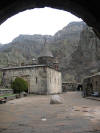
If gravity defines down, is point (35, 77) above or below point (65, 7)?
above

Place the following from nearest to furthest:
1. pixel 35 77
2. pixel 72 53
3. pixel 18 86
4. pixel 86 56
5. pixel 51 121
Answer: pixel 51 121, pixel 18 86, pixel 35 77, pixel 86 56, pixel 72 53

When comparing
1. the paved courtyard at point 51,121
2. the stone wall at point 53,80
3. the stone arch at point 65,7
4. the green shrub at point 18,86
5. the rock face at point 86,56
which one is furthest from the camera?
the rock face at point 86,56

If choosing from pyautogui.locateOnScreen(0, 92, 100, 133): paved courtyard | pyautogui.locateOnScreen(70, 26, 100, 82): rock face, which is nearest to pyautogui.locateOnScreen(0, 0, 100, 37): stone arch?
pyautogui.locateOnScreen(0, 92, 100, 133): paved courtyard

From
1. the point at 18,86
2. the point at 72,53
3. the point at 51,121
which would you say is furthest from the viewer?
the point at 72,53

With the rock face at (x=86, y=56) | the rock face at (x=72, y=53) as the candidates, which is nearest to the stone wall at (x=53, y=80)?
the rock face at (x=72, y=53)

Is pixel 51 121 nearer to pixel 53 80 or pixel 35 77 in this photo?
pixel 35 77

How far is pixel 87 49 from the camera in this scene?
88.9m

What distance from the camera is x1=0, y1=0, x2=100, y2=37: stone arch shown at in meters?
4.11

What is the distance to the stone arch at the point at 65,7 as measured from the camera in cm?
411

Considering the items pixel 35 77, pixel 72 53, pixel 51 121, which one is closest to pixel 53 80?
pixel 35 77

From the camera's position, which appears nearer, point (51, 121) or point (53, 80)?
point (51, 121)

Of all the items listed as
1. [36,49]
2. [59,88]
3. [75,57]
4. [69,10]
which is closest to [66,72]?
[75,57]

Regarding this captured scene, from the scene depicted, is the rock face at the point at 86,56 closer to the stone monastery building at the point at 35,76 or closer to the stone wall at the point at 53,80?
the stone wall at the point at 53,80

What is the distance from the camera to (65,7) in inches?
183
